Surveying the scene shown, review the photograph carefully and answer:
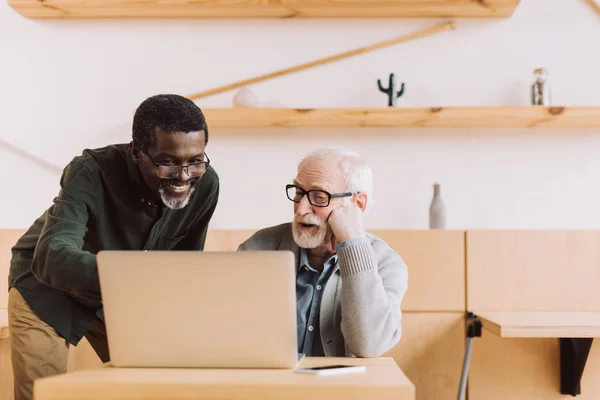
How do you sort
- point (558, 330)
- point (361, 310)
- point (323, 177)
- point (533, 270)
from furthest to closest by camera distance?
point (533, 270)
point (558, 330)
point (323, 177)
point (361, 310)

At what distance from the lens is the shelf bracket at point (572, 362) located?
112 inches

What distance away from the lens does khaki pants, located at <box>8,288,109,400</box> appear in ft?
6.21

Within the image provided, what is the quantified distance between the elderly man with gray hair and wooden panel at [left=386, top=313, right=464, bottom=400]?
3.57 ft

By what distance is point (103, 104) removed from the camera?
11.3 ft

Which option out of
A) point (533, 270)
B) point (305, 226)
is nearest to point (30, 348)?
point (305, 226)

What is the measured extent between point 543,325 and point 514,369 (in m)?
0.50

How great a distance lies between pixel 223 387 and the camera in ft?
3.83

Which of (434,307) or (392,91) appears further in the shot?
(392,91)

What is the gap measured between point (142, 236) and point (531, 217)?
2.02m

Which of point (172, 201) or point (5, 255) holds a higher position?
point (172, 201)

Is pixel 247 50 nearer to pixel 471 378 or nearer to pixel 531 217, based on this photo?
pixel 531 217

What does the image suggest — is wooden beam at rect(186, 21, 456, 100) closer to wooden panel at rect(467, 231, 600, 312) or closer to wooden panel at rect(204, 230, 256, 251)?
wooden panel at rect(204, 230, 256, 251)

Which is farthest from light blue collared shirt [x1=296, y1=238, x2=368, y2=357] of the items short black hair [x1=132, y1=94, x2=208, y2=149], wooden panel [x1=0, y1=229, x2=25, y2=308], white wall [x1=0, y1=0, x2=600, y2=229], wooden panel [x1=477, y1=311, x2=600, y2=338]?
wooden panel [x1=0, y1=229, x2=25, y2=308]

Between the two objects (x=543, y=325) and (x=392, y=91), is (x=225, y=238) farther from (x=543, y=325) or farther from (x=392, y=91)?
(x=543, y=325)
